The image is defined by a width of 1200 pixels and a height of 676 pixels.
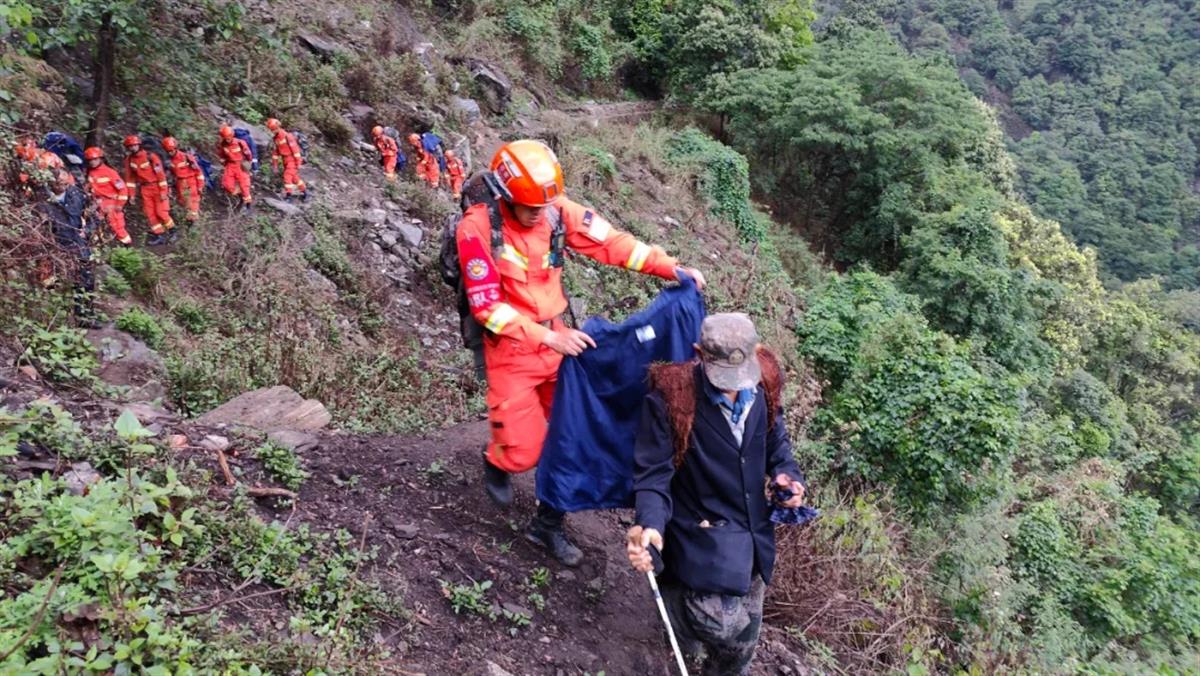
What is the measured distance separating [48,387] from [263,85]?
27.6 ft

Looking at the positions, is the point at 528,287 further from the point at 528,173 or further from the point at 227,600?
the point at 227,600

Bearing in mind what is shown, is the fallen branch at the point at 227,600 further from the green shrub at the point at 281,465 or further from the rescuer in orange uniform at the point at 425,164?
the rescuer in orange uniform at the point at 425,164

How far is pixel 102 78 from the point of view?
24.0 ft

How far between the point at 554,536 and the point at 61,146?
6046 millimetres

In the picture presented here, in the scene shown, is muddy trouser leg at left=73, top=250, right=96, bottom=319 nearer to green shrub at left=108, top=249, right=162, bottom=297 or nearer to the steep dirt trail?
green shrub at left=108, top=249, right=162, bottom=297

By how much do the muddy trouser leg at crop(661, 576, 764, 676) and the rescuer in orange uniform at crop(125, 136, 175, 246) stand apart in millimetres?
6816

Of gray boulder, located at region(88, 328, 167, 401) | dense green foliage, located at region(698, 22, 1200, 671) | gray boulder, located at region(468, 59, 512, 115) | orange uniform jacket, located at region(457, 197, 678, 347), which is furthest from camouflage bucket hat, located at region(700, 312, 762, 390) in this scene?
gray boulder, located at region(468, 59, 512, 115)

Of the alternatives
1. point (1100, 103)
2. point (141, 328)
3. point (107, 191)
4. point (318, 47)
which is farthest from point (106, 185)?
point (1100, 103)

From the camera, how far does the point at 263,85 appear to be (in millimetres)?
11016

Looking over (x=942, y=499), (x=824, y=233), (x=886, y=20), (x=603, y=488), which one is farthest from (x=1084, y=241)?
(x=603, y=488)

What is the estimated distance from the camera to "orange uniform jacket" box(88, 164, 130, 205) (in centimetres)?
693

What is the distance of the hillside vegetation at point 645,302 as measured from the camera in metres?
2.83

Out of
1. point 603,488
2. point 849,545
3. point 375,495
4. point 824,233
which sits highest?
point 603,488

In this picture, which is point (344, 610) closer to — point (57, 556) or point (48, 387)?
point (57, 556)
